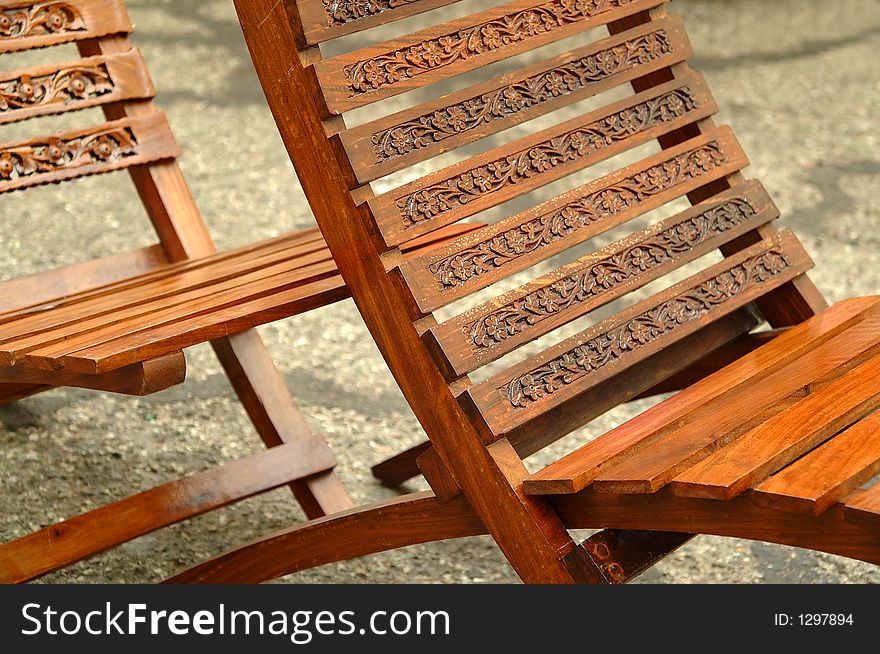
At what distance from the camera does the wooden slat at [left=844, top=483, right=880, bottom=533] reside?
1.09 metres

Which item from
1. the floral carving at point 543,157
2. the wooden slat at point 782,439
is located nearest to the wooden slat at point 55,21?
the floral carving at point 543,157

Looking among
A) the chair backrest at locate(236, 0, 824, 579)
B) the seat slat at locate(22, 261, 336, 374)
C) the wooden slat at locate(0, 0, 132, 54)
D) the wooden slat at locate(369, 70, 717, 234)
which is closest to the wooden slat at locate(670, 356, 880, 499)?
the chair backrest at locate(236, 0, 824, 579)

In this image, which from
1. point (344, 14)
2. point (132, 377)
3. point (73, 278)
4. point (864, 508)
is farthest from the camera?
point (73, 278)

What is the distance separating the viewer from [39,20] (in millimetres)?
2057

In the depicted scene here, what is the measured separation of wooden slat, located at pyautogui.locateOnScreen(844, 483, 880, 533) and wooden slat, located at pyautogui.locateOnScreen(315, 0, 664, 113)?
77 cm

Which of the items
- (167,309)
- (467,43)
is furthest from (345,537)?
(467,43)

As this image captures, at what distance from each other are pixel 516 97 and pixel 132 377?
0.69 metres

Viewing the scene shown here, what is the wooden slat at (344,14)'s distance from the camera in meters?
1.43

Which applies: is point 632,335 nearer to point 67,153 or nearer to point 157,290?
point 157,290

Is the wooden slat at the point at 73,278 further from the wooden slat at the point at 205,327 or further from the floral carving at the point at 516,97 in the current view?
the floral carving at the point at 516,97

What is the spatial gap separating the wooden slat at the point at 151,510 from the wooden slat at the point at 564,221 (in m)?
0.69

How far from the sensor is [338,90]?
4.77 ft

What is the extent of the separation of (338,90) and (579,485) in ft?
1.92

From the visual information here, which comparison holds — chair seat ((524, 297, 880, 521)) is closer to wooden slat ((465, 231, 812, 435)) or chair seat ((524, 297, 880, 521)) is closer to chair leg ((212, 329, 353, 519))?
wooden slat ((465, 231, 812, 435))
